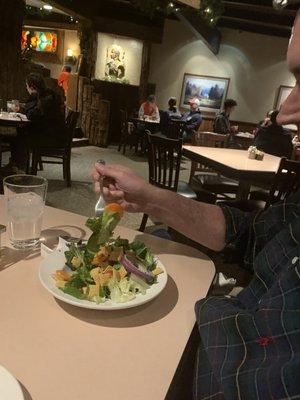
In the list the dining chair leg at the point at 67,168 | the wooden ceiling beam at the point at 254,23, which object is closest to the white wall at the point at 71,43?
the wooden ceiling beam at the point at 254,23

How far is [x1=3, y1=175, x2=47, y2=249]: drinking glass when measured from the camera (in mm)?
944

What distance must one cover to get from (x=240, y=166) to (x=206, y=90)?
7.06m

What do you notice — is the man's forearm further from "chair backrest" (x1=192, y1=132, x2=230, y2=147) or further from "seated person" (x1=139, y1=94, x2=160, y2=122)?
"seated person" (x1=139, y1=94, x2=160, y2=122)

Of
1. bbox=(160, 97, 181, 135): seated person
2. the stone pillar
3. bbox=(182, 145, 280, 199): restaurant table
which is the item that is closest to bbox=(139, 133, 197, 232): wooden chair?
bbox=(182, 145, 280, 199): restaurant table

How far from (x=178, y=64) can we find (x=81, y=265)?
9641 millimetres

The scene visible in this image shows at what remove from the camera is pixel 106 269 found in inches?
31.5

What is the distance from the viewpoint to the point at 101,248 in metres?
0.85

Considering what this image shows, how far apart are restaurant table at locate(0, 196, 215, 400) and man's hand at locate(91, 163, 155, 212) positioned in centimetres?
30

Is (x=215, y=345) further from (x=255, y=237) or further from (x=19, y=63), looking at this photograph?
(x=19, y=63)

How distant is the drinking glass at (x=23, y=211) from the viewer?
0.94 metres

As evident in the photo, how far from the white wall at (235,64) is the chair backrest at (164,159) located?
6996mm

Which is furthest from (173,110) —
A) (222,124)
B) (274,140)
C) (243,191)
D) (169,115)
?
(243,191)

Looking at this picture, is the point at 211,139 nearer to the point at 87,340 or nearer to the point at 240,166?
the point at 240,166

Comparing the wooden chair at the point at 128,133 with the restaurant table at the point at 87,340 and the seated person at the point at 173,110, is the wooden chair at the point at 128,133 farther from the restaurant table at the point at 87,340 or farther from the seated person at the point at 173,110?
the restaurant table at the point at 87,340
